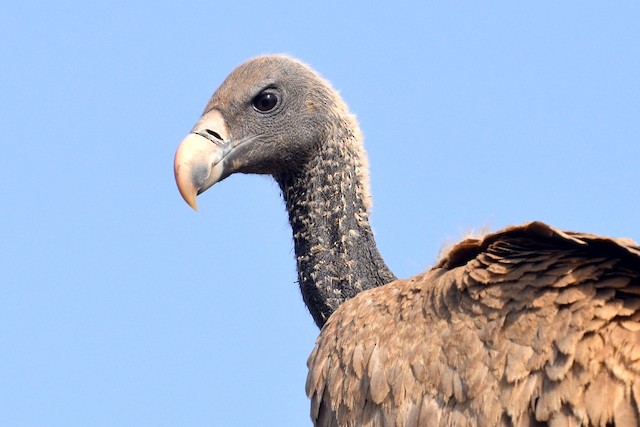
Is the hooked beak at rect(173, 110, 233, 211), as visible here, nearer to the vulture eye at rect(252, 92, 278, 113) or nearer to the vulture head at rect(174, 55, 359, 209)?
the vulture head at rect(174, 55, 359, 209)

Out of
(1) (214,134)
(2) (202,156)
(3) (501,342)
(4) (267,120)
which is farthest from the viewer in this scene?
(4) (267,120)

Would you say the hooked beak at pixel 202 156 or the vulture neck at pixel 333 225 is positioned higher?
the hooked beak at pixel 202 156

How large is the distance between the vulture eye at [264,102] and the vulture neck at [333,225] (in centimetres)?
42

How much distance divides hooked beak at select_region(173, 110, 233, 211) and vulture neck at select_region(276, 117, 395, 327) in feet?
1.63

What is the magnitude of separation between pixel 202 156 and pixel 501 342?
8.89 ft

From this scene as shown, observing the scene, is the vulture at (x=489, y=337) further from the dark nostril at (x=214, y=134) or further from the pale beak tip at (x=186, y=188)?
the dark nostril at (x=214, y=134)

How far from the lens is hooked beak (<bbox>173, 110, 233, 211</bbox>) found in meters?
7.35

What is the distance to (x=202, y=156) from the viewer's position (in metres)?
7.53

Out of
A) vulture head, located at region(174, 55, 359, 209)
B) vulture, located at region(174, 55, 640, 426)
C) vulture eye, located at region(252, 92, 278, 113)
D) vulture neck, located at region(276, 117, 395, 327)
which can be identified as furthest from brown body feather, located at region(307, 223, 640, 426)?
vulture eye, located at region(252, 92, 278, 113)

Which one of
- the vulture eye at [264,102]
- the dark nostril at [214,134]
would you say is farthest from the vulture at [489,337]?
the vulture eye at [264,102]

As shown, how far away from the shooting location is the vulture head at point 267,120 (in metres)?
7.83

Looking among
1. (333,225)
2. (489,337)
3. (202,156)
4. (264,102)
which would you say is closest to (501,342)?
(489,337)

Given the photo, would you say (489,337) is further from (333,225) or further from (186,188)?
(186,188)

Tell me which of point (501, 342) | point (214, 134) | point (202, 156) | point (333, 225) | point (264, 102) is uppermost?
point (264, 102)
